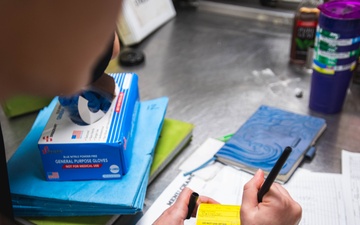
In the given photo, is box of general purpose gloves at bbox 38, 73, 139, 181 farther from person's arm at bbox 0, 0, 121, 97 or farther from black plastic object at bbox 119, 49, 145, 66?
black plastic object at bbox 119, 49, 145, 66

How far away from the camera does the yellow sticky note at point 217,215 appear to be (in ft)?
2.24

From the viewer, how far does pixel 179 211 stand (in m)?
0.74

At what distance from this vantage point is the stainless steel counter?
100 cm

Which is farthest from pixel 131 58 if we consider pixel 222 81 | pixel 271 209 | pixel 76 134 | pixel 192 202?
pixel 271 209

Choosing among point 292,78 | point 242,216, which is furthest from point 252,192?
point 292,78

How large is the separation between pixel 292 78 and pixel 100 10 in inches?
37.9

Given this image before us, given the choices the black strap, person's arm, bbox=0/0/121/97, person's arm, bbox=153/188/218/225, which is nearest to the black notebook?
person's arm, bbox=153/188/218/225

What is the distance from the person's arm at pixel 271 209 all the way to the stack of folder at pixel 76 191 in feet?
0.64

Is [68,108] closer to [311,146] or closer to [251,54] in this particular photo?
[311,146]

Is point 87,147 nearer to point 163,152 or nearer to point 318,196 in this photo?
point 163,152

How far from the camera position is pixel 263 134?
95 cm

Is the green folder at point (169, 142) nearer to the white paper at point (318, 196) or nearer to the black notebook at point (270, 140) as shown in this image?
the black notebook at point (270, 140)

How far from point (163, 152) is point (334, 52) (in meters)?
0.44

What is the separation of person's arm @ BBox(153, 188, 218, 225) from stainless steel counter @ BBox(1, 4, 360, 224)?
0.33ft
